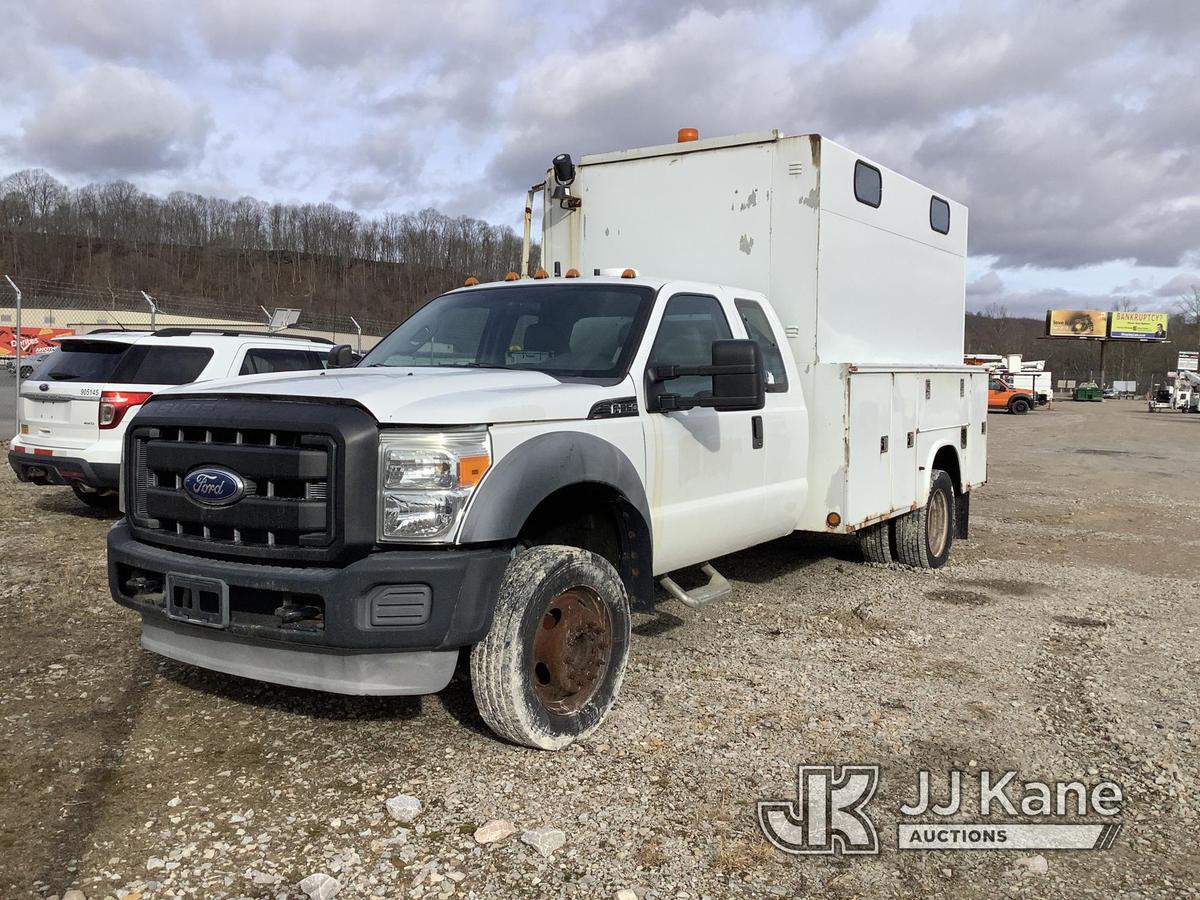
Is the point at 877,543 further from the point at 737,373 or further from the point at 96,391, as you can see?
the point at 96,391

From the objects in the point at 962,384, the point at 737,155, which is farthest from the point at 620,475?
the point at 962,384

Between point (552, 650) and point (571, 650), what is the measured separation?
0.12 metres

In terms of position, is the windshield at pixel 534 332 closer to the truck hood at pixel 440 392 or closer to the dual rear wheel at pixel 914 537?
the truck hood at pixel 440 392

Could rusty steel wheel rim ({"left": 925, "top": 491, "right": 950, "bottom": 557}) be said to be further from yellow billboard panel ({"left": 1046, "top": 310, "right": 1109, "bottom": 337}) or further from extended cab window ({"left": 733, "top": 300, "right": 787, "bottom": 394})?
yellow billboard panel ({"left": 1046, "top": 310, "right": 1109, "bottom": 337})

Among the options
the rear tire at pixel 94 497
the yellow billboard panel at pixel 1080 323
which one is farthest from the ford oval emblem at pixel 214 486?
the yellow billboard panel at pixel 1080 323

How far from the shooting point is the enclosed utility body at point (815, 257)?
6.01m

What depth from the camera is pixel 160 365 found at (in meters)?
8.57

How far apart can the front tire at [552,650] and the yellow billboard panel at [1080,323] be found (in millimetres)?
106987

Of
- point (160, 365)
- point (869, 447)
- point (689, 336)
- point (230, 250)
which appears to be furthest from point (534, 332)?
point (230, 250)

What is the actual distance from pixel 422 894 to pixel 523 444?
1.58 m

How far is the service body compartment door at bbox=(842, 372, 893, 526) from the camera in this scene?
19.8ft

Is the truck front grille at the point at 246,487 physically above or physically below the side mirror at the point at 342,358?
below

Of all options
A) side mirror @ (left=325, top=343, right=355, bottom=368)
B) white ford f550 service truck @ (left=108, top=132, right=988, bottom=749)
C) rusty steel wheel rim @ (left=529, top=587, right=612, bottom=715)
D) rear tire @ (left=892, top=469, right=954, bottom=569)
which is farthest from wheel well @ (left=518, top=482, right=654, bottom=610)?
rear tire @ (left=892, top=469, right=954, bottom=569)

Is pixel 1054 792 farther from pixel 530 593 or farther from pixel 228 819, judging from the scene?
pixel 228 819
